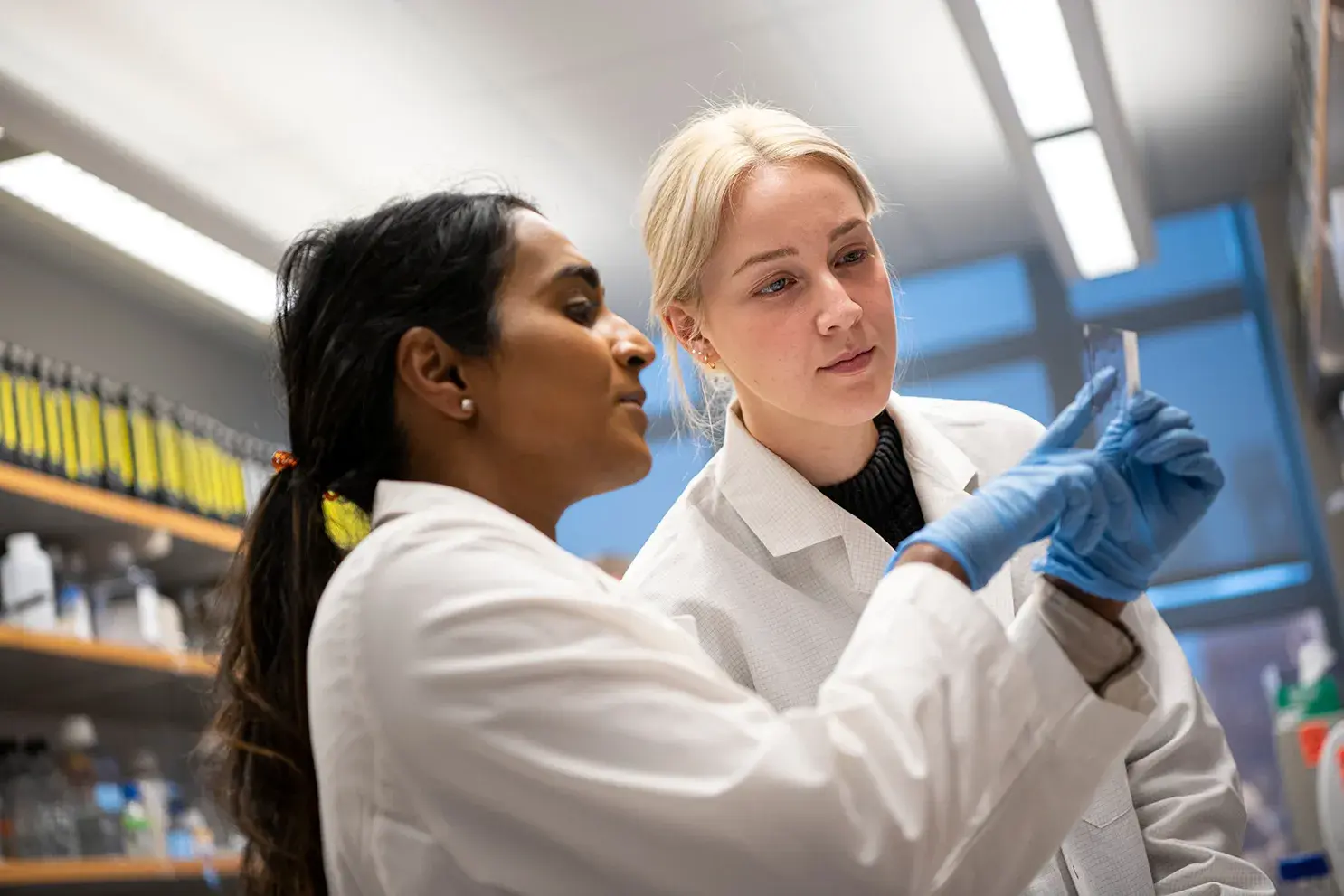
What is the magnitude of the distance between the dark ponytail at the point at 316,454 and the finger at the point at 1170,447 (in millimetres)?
585

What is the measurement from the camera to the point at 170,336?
16.2 ft

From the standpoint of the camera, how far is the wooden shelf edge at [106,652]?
3.09 meters

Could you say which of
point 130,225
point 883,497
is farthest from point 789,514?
point 130,225

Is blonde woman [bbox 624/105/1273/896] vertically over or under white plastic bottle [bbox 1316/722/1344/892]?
over

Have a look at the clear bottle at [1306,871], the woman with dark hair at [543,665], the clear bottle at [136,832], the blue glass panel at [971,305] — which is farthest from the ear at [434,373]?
the blue glass panel at [971,305]

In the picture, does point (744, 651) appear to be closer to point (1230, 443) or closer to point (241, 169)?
point (241, 169)

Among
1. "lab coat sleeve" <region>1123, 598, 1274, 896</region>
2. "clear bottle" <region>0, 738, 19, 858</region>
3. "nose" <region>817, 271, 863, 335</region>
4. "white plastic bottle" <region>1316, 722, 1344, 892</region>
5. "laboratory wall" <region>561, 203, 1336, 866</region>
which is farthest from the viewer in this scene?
"laboratory wall" <region>561, 203, 1336, 866</region>

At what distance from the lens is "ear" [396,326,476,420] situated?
1.17 m

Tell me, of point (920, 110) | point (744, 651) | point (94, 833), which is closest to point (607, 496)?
point (920, 110)

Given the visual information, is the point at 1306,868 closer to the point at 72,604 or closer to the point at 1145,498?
the point at 1145,498

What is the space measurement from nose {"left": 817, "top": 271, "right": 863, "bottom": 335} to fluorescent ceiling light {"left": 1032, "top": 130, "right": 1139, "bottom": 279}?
7.72 feet

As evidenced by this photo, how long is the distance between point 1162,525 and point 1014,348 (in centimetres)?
457

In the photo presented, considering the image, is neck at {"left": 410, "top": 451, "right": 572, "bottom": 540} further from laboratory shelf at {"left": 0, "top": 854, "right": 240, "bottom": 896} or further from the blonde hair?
laboratory shelf at {"left": 0, "top": 854, "right": 240, "bottom": 896}

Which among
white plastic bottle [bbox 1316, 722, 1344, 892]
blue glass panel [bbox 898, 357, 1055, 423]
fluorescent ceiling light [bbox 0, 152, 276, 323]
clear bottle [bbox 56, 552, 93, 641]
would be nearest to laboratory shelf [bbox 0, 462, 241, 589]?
clear bottle [bbox 56, 552, 93, 641]
